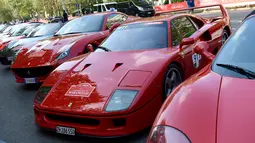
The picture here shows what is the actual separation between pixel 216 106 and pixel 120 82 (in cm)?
168

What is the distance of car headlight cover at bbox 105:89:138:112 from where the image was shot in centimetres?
306

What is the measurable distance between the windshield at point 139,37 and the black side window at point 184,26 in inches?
13.1

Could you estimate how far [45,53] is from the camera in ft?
19.8

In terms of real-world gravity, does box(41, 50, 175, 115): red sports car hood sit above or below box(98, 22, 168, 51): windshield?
below

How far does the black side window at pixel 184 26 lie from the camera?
4.78 meters

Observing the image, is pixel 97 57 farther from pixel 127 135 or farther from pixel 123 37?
pixel 127 135

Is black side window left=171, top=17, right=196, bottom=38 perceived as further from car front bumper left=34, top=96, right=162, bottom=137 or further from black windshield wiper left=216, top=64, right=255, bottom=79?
black windshield wiper left=216, top=64, right=255, bottom=79

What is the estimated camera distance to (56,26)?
31.3ft

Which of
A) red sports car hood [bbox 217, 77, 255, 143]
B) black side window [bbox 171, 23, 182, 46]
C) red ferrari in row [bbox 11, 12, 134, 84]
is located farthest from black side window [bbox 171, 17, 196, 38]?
red sports car hood [bbox 217, 77, 255, 143]

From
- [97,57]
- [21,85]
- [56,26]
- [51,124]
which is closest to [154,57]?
[97,57]

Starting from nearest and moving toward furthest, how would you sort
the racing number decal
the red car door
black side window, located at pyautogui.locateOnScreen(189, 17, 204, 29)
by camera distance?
the red car door, the racing number decal, black side window, located at pyautogui.locateOnScreen(189, 17, 204, 29)

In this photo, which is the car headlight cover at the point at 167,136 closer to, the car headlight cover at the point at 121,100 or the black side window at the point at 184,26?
the car headlight cover at the point at 121,100

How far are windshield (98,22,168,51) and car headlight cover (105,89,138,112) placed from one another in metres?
1.28

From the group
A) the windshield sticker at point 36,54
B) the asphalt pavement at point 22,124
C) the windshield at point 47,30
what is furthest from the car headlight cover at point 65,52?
the windshield at point 47,30
